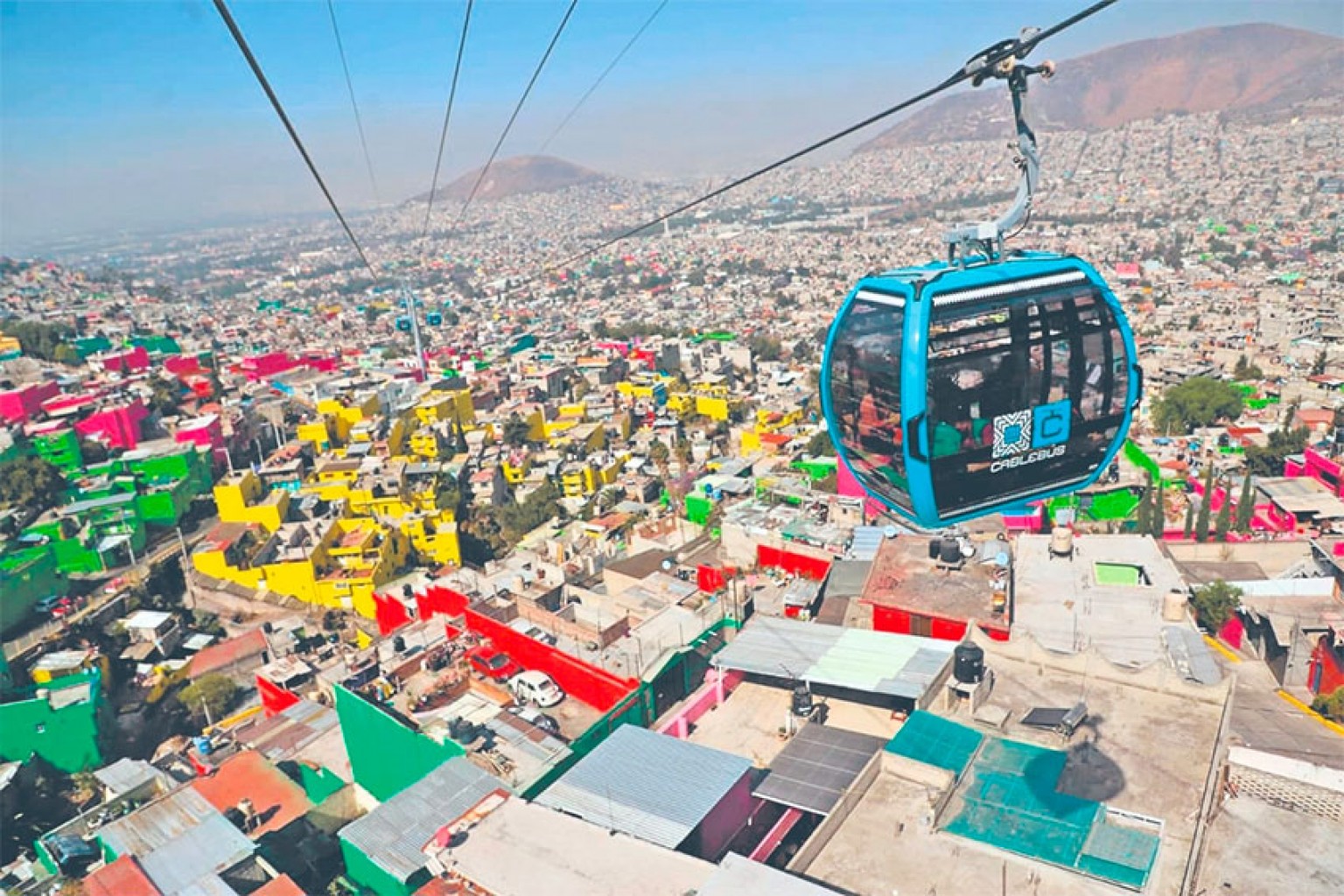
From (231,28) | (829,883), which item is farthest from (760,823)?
(231,28)

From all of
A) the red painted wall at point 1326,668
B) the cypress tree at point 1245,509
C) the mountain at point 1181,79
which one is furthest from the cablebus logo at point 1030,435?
the mountain at point 1181,79

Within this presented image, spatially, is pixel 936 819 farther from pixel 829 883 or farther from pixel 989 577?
pixel 989 577

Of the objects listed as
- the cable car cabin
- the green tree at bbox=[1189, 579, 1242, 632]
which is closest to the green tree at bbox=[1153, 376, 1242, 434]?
the green tree at bbox=[1189, 579, 1242, 632]

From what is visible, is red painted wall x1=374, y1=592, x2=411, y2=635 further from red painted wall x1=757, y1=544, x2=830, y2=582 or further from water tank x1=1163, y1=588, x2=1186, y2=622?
water tank x1=1163, y1=588, x2=1186, y2=622

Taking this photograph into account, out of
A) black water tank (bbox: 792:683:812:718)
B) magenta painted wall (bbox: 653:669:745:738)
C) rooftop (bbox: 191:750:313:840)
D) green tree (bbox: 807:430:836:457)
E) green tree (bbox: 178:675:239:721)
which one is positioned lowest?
green tree (bbox: 178:675:239:721)

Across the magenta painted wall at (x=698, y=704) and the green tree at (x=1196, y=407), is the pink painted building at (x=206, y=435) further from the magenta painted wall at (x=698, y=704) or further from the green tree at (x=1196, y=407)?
the green tree at (x=1196, y=407)

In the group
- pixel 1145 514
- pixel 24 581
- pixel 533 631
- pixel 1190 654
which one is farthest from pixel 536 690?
pixel 24 581
